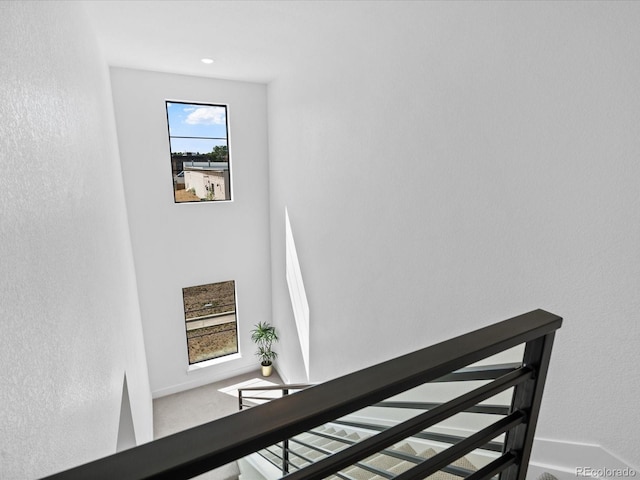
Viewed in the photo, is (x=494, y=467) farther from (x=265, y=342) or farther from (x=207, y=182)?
(x=265, y=342)

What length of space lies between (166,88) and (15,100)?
4352mm

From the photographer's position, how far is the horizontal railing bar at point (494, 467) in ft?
2.46

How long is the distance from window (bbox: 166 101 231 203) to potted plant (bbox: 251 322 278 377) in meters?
2.20

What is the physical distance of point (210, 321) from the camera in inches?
233

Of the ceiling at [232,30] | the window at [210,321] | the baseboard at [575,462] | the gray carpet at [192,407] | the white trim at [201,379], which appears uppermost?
the ceiling at [232,30]

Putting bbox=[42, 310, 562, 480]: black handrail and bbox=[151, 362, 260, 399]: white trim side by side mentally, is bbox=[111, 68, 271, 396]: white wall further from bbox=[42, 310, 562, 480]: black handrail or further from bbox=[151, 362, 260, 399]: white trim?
bbox=[42, 310, 562, 480]: black handrail

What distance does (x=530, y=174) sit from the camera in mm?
1691

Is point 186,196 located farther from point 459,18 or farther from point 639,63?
point 639,63

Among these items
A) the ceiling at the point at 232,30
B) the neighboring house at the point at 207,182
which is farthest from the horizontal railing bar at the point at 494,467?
the neighboring house at the point at 207,182

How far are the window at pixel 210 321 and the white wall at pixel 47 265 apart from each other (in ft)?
12.2

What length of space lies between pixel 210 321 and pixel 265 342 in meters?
0.96

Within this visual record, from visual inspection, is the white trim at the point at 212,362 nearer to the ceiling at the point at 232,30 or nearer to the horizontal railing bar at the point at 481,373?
the ceiling at the point at 232,30

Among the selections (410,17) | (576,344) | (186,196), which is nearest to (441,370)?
(576,344)

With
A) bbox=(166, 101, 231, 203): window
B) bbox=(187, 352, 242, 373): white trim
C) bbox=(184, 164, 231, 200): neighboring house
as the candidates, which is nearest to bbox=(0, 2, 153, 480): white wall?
bbox=(166, 101, 231, 203): window
